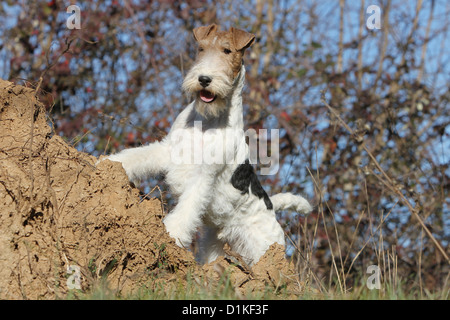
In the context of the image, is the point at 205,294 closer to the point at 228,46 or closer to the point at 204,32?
the point at 228,46

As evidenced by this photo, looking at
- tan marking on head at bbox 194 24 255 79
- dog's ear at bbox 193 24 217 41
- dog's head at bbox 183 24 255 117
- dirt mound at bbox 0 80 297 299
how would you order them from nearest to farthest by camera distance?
1. dirt mound at bbox 0 80 297 299
2. dog's head at bbox 183 24 255 117
3. tan marking on head at bbox 194 24 255 79
4. dog's ear at bbox 193 24 217 41

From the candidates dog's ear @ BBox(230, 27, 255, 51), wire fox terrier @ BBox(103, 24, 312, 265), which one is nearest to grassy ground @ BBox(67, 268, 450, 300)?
wire fox terrier @ BBox(103, 24, 312, 265)

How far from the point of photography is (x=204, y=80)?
13.6ft

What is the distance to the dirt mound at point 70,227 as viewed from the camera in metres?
3.15

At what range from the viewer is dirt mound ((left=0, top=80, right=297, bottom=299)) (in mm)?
3146

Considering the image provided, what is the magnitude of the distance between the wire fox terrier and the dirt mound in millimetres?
403

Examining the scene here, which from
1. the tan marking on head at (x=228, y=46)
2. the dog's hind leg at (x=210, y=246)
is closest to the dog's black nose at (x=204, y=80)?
the tan marking on head at (x=228, y=46)

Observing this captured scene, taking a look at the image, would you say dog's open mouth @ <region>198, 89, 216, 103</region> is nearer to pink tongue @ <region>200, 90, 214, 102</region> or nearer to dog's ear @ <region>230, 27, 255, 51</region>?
pink tongue @ <region>200, 90, 214, 102</region>

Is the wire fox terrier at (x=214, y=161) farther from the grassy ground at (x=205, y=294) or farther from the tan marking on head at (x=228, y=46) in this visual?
the grassy ground at (x=205, y=294)

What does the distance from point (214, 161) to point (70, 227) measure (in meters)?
1.39

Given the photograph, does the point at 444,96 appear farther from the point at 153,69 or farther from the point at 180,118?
the point at 180,118

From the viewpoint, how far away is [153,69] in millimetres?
8141

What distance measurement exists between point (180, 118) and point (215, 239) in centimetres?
121
